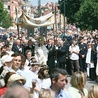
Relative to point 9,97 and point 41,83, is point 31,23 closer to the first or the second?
point 41,83

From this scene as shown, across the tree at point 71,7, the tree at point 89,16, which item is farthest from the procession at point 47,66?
the tree at point 71,7

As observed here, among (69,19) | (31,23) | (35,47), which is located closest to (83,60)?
(31,23)

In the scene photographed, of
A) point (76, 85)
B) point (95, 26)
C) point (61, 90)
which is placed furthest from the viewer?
point (95, 26)

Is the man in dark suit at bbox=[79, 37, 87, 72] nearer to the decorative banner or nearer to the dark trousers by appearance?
the dark trousers

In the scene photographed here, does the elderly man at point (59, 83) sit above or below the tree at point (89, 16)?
below

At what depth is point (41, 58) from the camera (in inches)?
648

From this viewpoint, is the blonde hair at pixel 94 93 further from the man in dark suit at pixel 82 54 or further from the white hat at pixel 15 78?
the man in dark suit at pixel 82 54

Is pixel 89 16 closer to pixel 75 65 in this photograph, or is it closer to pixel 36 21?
pixel 36 21

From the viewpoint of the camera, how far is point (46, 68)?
964 centimetres

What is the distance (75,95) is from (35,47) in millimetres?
10155

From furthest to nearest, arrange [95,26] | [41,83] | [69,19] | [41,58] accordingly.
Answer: [69,19] < [95,26] < [41,58] < [41,83]

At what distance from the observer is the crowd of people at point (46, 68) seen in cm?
601

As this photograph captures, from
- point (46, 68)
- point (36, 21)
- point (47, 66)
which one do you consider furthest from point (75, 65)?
point (46, 68)

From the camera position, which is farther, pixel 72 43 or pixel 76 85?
pixel 72 43
